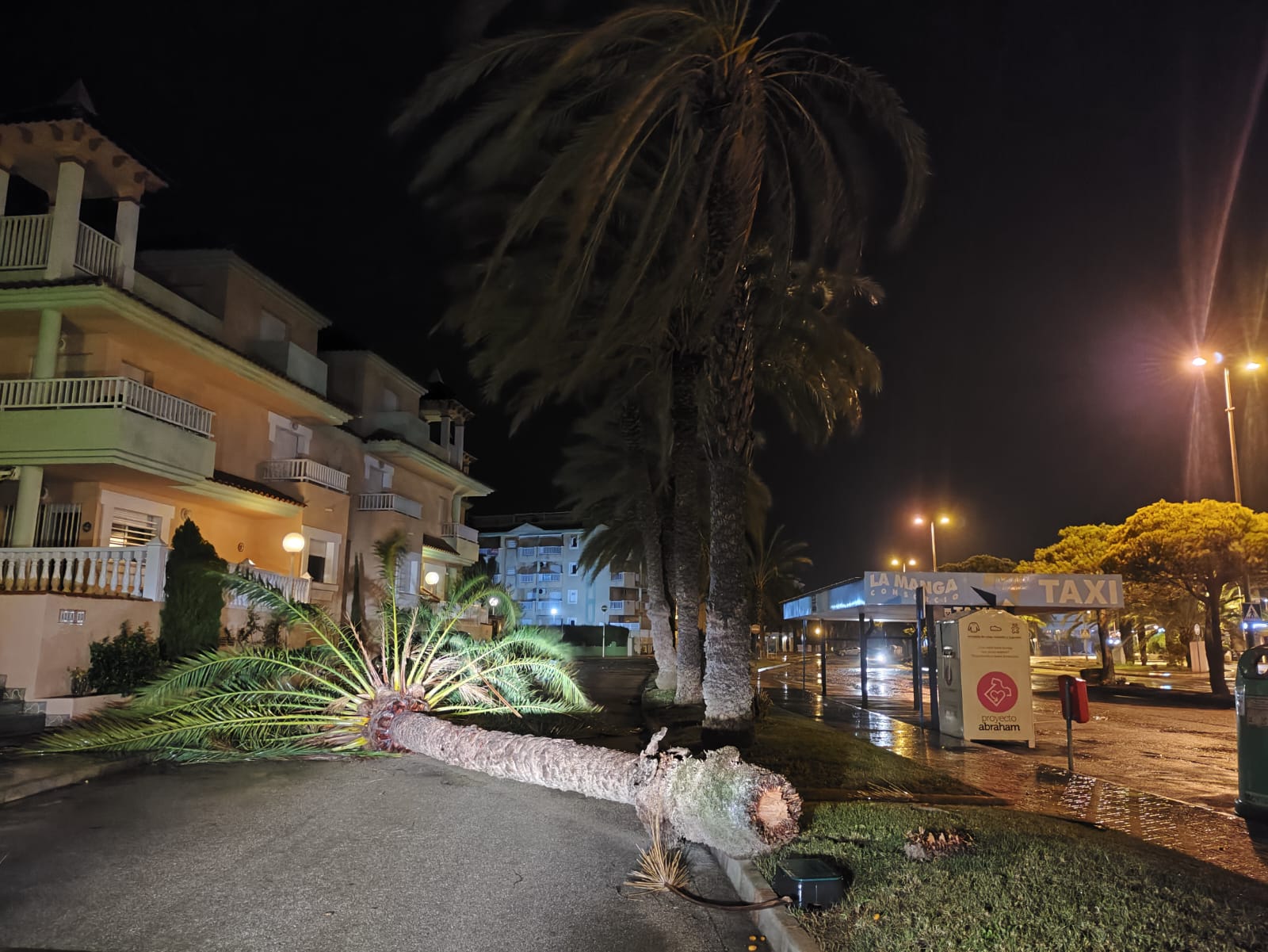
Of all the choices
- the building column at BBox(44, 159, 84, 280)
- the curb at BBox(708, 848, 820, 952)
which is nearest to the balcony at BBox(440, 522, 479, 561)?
the building column at BBox(44, 159, 84, 280)

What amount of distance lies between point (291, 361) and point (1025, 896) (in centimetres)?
2263

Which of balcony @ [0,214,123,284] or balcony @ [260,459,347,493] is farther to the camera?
balcony @ [260,459,347,493]

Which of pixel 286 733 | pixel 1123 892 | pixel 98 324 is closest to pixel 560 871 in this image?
pixel 1123 892

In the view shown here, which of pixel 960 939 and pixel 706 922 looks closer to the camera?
pixel 960 939

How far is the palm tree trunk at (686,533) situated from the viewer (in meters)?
16.3

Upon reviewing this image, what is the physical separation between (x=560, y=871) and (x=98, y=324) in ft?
53.0

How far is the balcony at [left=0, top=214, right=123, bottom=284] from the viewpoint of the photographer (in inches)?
653

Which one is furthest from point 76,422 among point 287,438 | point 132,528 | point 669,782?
point 669,782

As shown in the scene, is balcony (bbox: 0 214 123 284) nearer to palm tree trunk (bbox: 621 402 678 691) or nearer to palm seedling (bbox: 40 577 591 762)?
palm seedling (bbox: 40 577 591 762)

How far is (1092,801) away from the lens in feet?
29.9

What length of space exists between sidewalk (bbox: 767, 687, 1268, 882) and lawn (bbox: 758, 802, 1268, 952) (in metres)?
0.82

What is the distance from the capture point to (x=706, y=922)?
5336 mm

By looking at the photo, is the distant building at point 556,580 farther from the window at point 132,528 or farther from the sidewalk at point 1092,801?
the sidewalk at point 1092,801

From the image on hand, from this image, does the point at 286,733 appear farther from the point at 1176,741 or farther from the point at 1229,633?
the point at 1229,633
